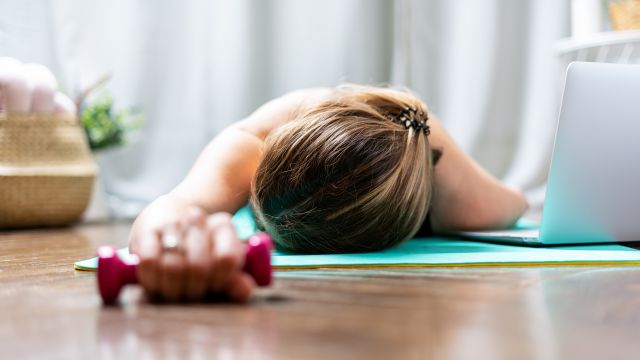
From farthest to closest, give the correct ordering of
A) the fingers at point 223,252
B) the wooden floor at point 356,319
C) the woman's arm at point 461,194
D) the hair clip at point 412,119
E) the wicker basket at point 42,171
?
the wicker basket at point 42,171 → the woman's arm at point 461,194 → the hair clip at point 412,119 → the fingers at point 223,252 → the wooden floor at point 356,319

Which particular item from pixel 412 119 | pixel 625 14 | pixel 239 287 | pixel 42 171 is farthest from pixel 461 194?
pixel 42 171

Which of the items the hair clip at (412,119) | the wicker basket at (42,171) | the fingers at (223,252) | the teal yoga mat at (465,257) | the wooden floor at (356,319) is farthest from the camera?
the wicker basket at (42,171)

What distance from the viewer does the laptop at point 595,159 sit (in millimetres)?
1072

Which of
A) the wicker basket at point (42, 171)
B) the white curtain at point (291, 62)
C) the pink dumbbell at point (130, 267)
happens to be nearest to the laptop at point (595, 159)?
the pink dumbbell at point (130, 267)

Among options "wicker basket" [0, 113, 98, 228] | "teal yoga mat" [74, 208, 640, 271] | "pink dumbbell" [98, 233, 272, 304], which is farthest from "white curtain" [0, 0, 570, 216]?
"pink dumbbell" [98, 233, 272, 304]

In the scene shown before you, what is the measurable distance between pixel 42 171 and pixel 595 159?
1.63 m

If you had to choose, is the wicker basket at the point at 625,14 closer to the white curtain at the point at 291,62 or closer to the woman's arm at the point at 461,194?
the white curtain at the point at 291,62

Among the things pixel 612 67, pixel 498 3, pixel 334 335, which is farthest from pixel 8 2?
pixel 334 335

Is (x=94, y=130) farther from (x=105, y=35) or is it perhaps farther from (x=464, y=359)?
(x=464, y=359)

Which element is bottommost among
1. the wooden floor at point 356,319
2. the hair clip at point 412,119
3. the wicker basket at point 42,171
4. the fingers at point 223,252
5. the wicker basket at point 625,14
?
the wicker basket at point 42,171

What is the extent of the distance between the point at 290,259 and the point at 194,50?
1.91 metres

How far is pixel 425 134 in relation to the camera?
1.20 m

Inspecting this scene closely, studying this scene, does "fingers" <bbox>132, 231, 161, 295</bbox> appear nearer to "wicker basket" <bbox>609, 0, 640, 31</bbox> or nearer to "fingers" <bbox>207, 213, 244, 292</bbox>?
"fingers" <bbox>207, 213, 244, 292</bbox>

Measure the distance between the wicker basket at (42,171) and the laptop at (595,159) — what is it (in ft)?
4.97
